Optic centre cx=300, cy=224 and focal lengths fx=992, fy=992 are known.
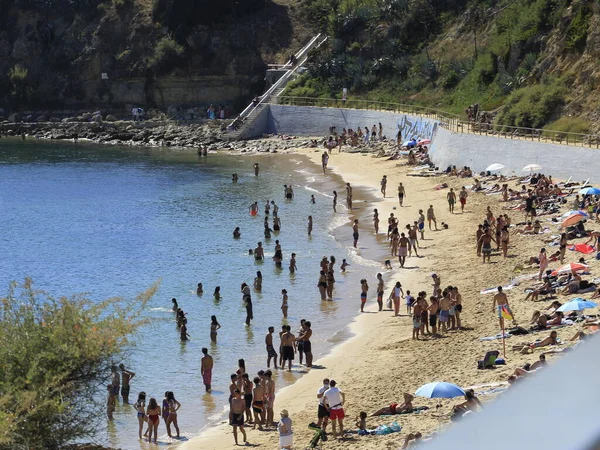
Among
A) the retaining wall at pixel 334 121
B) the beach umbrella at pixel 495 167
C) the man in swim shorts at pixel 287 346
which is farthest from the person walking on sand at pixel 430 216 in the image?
the retaining wall at pixel 334 121

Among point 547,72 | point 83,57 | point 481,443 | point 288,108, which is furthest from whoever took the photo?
point 83,57

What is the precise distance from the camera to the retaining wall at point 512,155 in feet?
117

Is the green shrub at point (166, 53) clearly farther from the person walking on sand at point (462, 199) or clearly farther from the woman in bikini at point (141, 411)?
the woman in bikini at point (141, 411)

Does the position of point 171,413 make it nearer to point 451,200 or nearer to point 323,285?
point 323,285

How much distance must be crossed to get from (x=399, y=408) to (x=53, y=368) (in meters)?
5.45

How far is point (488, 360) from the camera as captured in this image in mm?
16812

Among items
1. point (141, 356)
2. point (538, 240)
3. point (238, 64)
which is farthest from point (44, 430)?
point (238, 64)

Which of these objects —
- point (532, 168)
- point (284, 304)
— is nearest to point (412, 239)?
point (284, 304)

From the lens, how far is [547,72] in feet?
151

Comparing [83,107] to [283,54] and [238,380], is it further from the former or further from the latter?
→ [238,380]

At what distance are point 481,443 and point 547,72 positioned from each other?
153 feet

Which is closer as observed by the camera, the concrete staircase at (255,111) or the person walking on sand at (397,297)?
the person walking on sand at (397,297)

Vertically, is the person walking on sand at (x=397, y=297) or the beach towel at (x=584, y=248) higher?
the beach towel at (x=584, y=248)

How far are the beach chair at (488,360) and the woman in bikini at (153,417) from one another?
5583 millimetres
